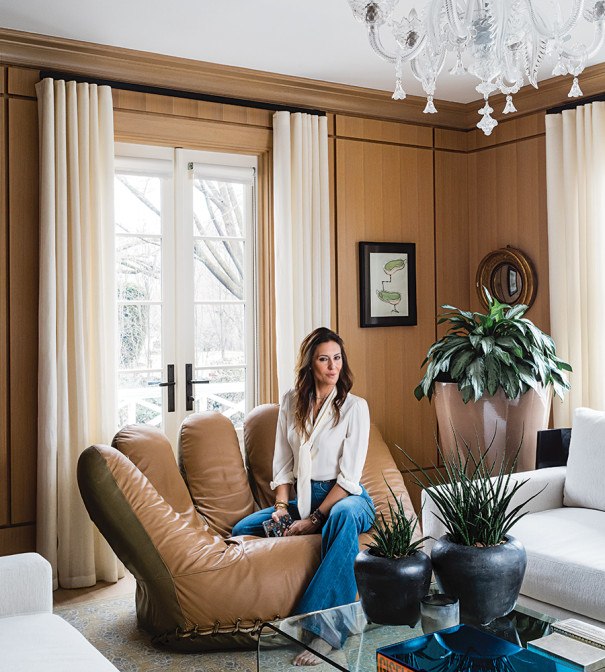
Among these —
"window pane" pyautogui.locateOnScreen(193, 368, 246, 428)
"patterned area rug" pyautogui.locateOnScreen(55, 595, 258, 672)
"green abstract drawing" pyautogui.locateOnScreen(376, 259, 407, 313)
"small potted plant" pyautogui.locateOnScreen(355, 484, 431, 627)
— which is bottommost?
"patterned area rug" pyautogui.locateOnScreen(55, 595, 258, 672)

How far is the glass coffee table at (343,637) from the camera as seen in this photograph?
2.14m

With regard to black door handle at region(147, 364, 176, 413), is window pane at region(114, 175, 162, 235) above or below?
above

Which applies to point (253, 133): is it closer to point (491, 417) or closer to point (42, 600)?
point (491, 417)

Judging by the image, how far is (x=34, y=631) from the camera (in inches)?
89.4

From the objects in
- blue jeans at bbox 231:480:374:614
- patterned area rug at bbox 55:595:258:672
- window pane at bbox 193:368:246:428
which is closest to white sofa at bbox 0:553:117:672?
patterned area rug at bbox 55:595:258:672

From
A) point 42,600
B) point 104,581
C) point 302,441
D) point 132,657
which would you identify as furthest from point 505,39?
point 104,581

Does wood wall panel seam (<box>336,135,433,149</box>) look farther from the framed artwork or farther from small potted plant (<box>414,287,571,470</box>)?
small potted plant (<box>414,287,571,470</box>)

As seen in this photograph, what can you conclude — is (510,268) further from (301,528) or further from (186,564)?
(186,564)

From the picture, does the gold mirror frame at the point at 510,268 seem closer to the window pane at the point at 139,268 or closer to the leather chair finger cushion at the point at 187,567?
the window pane at the point at 139,268

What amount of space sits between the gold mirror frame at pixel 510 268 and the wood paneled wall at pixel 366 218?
2.6 inches

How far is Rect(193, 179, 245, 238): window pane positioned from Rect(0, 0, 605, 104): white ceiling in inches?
27.3

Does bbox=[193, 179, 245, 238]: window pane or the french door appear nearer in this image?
the french door

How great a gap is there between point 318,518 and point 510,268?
242 centimetres

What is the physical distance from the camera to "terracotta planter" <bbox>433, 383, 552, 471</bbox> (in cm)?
A: 425
